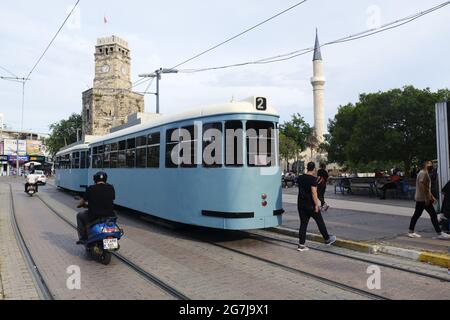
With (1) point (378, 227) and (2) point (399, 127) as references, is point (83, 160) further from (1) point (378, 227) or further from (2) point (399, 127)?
(2) point (399, 127)

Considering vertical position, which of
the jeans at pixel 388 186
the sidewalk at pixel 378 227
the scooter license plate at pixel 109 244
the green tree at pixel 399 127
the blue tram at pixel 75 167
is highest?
the green tree at pixel 399 127

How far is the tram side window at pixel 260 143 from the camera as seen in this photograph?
8641mm

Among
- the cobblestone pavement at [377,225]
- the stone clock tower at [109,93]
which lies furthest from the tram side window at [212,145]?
the stone clock tower at [109,93]

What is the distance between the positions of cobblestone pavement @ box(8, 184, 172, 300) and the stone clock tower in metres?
73.8

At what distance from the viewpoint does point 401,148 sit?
926 inches

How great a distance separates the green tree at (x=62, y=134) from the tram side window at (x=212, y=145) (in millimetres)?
77494

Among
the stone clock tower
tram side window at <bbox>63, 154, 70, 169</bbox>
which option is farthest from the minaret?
tram side window at <bbox>63, 154, 70, 169</bbox>

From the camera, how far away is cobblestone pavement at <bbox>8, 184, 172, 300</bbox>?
212 inches

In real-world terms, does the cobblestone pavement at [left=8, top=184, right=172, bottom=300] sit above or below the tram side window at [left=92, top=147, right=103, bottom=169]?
below

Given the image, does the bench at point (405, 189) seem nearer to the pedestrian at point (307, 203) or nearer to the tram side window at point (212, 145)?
the pedestrian at point (307, 203)

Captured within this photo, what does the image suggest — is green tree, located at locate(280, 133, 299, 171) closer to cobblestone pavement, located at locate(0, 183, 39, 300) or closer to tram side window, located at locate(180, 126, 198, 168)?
tram side window, located at locate(180, 126, 198, 168)
